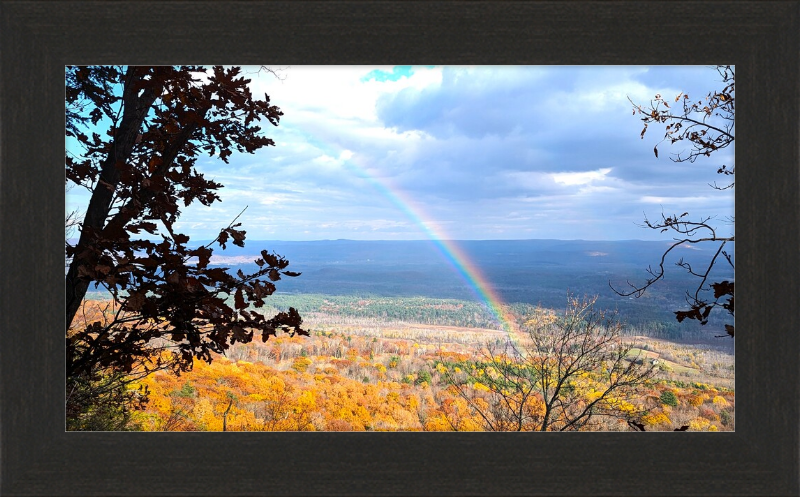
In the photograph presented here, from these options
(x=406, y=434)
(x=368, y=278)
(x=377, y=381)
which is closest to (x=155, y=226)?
(x=406, y=434)

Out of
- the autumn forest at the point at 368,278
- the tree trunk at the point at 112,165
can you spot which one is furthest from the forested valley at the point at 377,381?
the tree trunk at the point at 112,165

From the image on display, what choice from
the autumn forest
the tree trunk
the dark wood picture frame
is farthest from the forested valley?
the dark wood picture frame

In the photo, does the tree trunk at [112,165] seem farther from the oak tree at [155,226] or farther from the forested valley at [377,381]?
the forested valley at [377,381]

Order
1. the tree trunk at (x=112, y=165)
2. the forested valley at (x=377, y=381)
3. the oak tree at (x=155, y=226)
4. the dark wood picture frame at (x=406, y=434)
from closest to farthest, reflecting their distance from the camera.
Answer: the dark wood picture frame at (x=406, y=434) < the oak tree at (x=155, y=226) < the tree trunk at (x=112, y=165) < the forested valley at (x=377, y=381)

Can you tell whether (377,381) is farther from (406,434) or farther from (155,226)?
(406,434)

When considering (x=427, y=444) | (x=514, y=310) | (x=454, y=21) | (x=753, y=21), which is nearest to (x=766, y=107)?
(x=753, y=21)
